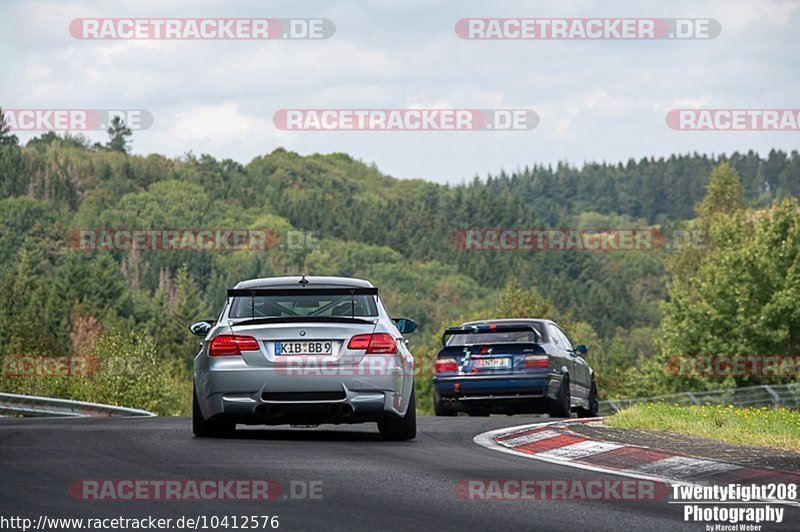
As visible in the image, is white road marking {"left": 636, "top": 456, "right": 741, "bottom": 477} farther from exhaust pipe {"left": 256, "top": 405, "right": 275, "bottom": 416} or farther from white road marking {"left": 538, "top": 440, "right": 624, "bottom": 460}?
exhaust pipe {"left": 256, "top": 405, "right": 275, "bottom": 416}

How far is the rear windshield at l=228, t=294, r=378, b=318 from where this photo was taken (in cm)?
1406

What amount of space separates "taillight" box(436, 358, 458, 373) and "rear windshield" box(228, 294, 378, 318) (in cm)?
816

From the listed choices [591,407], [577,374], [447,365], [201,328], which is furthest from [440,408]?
[201,328]

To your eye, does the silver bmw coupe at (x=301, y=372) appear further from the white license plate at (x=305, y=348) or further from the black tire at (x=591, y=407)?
the black tire at (x=591, y=407)

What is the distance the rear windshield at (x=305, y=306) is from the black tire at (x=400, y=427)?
1017 millimetres

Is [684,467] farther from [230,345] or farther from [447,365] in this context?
[447,365]

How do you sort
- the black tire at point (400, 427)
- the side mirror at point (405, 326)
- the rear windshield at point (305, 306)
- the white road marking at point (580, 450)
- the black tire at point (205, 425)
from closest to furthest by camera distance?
1. the white road marking at point (580, 450)
2. the black tire at point (205, 425)
3. the black tire at point (400, 427)
4. the rear windshield at point (305, 306)
5. the side mirror at point (405, 326)

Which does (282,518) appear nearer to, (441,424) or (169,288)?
(441,424)

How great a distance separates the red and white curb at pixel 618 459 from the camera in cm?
1016

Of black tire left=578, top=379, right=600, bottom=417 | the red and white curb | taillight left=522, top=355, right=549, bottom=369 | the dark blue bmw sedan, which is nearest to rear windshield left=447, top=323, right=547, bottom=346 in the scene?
the dark blue bmw sedan

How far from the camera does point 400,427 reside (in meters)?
14.0

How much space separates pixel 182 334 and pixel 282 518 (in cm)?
13591

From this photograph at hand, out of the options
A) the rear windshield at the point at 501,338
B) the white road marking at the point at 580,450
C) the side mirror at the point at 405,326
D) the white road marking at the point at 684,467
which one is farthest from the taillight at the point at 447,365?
the white road marking at the point at 684,467

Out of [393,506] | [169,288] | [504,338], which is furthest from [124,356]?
[169,288]
